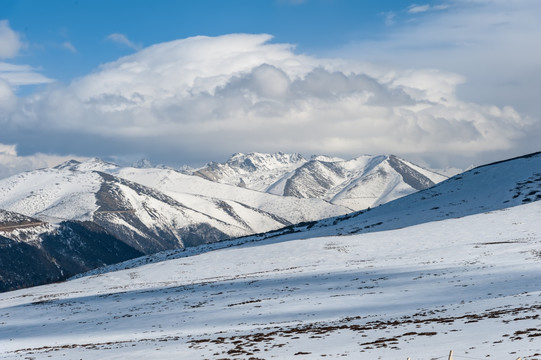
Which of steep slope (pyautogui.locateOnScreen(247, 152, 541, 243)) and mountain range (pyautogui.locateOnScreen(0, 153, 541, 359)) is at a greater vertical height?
steep slope (pyautogui.locateOnScreen(247, 152, 541, 243))

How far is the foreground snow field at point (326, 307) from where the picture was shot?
1241 inches

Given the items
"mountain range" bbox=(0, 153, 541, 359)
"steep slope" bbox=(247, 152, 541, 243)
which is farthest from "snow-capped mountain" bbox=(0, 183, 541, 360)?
"steep slope" bbox=(247, 152, 541, 243)

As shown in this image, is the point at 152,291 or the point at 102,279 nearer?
the point at 152,291

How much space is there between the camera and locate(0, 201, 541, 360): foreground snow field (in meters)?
31.5

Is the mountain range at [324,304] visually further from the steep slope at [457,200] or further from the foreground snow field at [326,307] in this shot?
the steep slope at [457,200]

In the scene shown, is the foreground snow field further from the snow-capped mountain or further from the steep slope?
the steep slope

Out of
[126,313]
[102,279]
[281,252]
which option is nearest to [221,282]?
[126,313]

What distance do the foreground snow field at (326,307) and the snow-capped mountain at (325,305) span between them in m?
0.16

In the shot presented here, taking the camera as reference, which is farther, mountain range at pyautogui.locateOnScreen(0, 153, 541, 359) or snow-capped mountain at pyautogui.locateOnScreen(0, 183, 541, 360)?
mountain range at pyautogui.locateOnScreen(0, 153, 541, 359)

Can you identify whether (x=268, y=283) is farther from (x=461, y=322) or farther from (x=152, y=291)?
(x=461, y=322)

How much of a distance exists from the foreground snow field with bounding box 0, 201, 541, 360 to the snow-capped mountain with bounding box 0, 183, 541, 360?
16 cm

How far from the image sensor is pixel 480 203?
129250mm

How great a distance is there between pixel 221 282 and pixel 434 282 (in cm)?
2972

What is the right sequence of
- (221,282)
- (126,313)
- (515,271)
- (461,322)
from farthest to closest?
(221,282)
(126,313)
(515,271)
(461,322)
